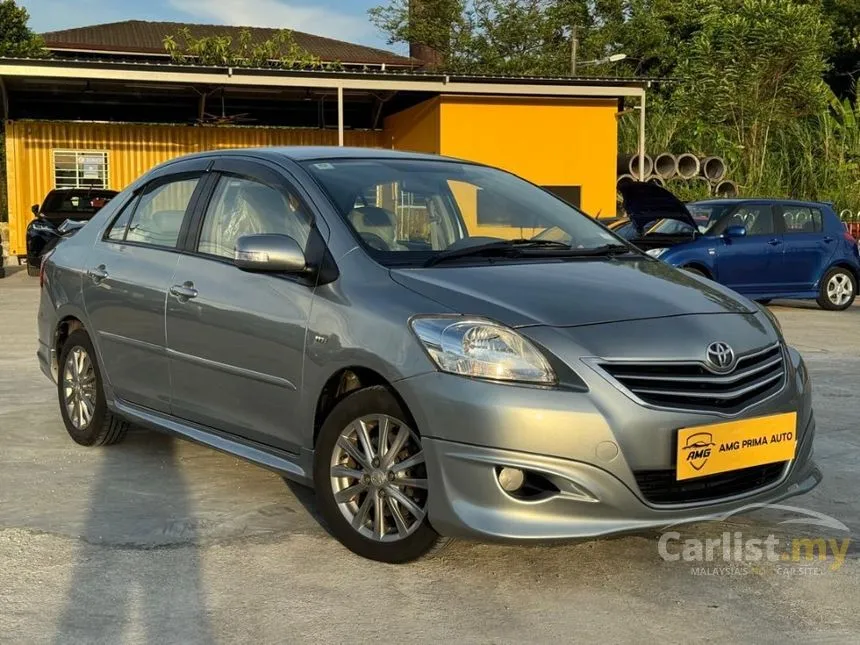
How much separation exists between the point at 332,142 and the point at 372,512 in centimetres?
2166

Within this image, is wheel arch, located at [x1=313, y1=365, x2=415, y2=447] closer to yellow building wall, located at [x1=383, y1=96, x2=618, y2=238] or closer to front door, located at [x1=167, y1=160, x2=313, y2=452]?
front door, located at [x1=167, y1=160, x2=313, y2=452]

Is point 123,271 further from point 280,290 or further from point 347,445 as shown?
point 347,445

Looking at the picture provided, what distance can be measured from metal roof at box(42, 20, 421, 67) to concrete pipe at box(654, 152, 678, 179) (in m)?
17.5

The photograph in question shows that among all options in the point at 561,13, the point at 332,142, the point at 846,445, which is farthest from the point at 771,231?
the point at 561,13

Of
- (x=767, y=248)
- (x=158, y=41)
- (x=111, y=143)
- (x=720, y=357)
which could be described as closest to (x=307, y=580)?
(x=720, y=357)

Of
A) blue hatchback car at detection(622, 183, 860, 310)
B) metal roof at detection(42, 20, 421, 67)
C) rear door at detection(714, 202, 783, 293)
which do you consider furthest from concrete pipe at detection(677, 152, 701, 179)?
metal roof at detection(42, 20, 421, 67)

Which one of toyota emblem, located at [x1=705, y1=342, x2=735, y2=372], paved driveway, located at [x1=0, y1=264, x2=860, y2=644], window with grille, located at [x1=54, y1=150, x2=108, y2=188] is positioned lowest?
paved driveway, located at [x1=0, y1=264, x2=860, y2=644]

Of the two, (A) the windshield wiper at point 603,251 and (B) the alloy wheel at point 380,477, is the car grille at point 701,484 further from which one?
(A) the windshield wiper at point 603,251

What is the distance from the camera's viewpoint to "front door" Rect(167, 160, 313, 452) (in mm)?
4199

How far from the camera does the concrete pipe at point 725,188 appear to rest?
23891 mm

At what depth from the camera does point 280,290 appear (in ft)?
14.0

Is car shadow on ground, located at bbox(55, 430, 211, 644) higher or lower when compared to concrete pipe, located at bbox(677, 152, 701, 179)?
lower

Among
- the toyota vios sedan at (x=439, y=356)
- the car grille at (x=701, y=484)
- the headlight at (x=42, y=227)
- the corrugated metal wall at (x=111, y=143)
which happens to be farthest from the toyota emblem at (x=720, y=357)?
the corrugated metal wall at (x=111, y=143)

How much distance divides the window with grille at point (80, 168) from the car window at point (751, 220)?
590 inches
